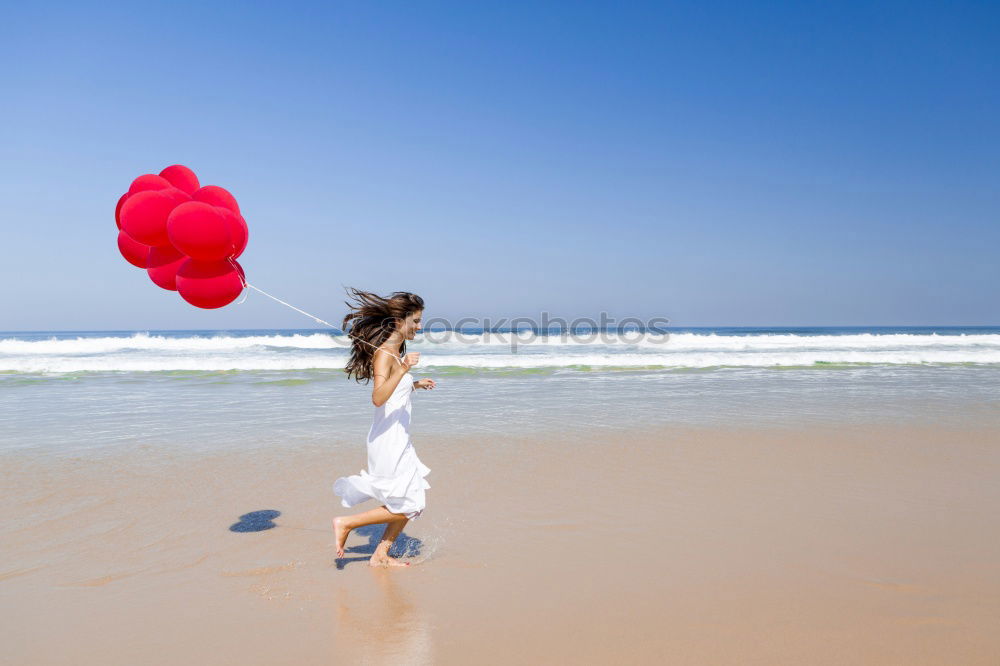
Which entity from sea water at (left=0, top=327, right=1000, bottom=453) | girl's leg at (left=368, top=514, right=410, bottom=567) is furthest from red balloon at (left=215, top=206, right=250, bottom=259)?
sea water at (left=0, top=327, right=1000, bottom=453)

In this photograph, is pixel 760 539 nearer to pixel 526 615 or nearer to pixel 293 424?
pixel 526 615

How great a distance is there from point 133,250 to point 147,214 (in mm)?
494

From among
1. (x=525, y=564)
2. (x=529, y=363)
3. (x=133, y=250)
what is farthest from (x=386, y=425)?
(x=529, y=363)

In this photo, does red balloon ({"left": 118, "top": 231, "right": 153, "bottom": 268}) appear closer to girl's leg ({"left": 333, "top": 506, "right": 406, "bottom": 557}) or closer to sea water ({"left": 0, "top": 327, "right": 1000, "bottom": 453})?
girl's leg ({"left": 333, "top": 506, "right": 406, "bottom": 557})

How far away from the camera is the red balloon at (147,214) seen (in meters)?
4.02

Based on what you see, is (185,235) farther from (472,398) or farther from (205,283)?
(472,398)

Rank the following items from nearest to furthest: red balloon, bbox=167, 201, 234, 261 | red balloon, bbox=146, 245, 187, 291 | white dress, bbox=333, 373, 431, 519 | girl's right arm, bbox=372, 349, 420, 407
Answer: girl's right arm, bbox=372, 349, 420, 407 → white dress, bbox=333, 373, 431, 519 → red balloon, bbox=167, 201, 234, 261 → red balloon, bbox=146, 245, 187, 291

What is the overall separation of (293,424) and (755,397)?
7.80 m

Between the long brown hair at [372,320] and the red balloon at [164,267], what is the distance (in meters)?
1.35

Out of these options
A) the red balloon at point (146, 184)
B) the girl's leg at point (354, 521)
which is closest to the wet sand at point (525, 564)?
the girl's leg at point (354, 521)

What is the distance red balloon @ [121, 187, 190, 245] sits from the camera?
4023mm

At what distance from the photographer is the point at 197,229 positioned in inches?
156

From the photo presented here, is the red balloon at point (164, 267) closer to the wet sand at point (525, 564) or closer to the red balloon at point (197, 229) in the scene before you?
the red balloon at point (197, 229)

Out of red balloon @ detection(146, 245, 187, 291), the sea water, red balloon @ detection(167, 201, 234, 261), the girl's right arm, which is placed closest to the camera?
the girl's right arm
